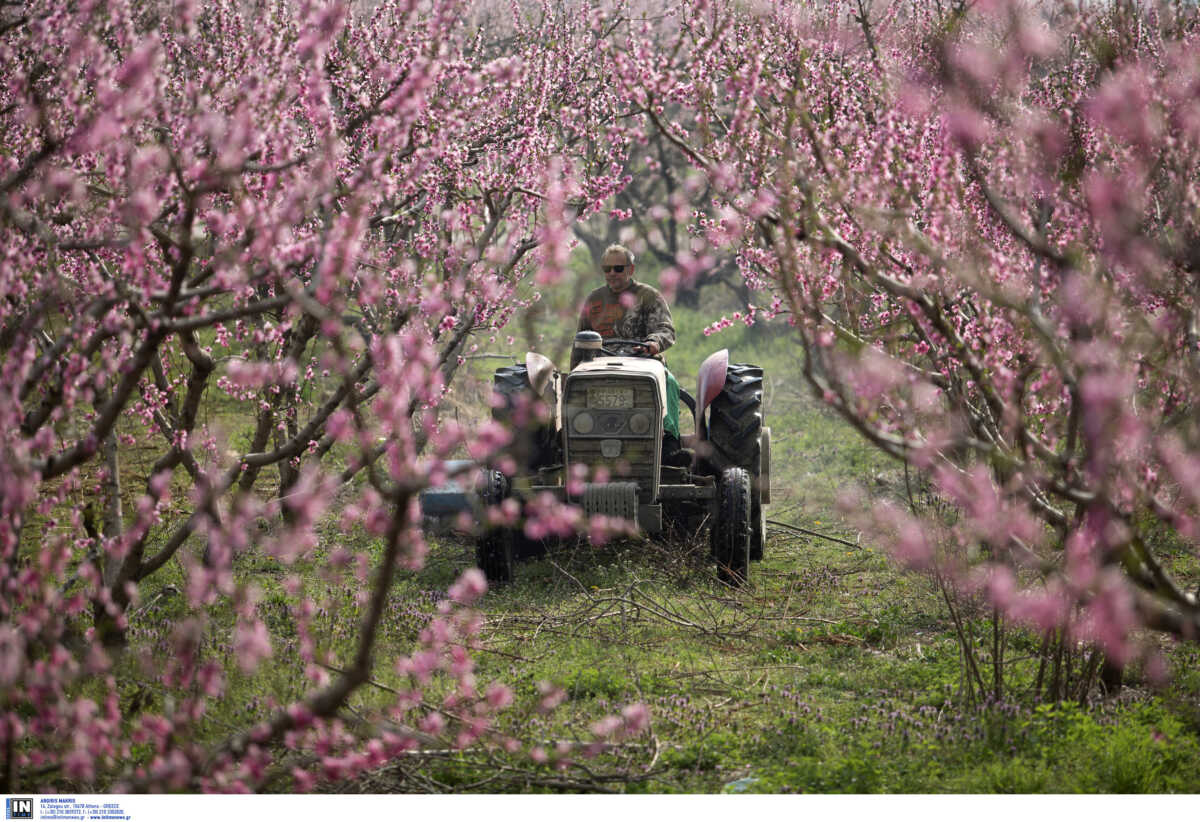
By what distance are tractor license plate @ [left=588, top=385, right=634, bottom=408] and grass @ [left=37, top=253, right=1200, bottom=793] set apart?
1030mm

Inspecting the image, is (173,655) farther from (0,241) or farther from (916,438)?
(916,438)

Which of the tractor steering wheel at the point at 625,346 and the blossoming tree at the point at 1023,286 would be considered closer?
the blossoming tree at the point at 1023,286

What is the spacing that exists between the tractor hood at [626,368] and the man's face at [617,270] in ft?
2.32

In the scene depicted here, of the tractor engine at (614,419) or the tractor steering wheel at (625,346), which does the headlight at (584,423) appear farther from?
the tractor steering wheel at (625,346)

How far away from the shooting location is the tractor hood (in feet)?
26.5

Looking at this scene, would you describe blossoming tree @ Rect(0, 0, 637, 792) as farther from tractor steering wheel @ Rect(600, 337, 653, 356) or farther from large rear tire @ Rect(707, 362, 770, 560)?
large rear tire @ Rect(707, 362, 770, 560)

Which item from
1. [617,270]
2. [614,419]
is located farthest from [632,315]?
[614,419]

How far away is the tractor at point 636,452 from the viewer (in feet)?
25.9

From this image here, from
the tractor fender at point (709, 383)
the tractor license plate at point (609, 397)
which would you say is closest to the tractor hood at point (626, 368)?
the tractor license plate at point (609, 397)

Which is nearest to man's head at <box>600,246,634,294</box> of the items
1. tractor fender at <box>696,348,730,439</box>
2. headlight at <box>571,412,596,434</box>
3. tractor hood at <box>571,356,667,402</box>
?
Result: tractor hood at <box>571,356,667,402</box>

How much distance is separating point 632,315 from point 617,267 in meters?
0.41

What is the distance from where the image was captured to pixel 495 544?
26.1 feet
